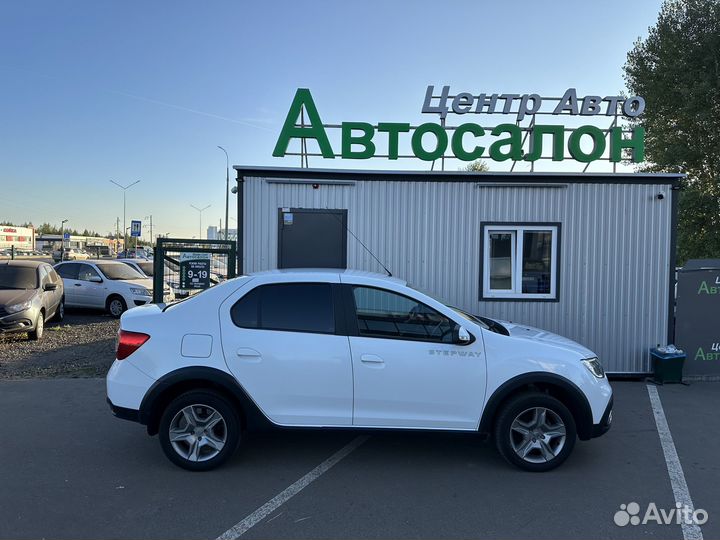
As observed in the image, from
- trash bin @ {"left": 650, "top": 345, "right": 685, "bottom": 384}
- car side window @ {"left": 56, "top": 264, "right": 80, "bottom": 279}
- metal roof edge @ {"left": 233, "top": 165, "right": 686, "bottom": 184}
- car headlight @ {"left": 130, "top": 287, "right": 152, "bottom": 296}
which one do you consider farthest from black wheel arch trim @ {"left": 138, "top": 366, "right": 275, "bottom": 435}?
car side window @ {"left": 56, "top": 264, "right": 80, "bottom": 279}

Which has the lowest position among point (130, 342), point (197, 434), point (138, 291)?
point (197, 434)

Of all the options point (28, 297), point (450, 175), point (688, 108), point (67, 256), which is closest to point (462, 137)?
point (450, 175)

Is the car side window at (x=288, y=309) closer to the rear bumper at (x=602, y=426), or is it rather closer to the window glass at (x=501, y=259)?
the rear bumper at (x=602, y=426)

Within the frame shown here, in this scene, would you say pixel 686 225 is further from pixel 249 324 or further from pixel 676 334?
pixel 249 324

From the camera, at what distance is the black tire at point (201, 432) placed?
425 cm

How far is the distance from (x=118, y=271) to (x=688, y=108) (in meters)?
19.9

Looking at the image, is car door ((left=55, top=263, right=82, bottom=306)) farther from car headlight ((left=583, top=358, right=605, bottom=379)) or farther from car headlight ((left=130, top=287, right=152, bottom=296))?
car headlight ((left=583, top=358, right=605, bottom=379))

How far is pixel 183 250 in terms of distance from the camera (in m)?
8.18

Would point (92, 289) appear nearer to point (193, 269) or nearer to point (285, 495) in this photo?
point (193, 269)

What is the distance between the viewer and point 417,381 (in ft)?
13.9

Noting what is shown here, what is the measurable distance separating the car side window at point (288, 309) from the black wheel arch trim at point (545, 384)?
146 centimetres

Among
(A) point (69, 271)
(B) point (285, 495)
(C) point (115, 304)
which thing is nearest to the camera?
(B) point (285, 495)

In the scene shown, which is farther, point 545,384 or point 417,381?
point 545,384

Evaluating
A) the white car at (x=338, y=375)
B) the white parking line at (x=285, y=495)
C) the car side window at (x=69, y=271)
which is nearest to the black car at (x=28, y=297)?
the car side window at (x=69, y=271)
